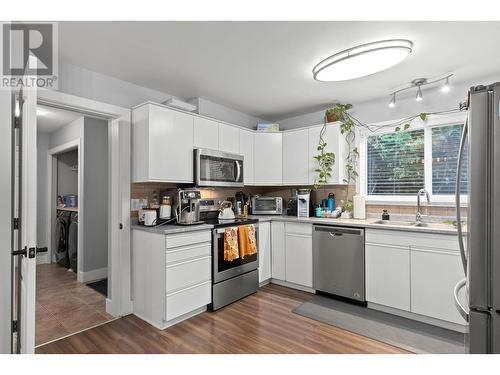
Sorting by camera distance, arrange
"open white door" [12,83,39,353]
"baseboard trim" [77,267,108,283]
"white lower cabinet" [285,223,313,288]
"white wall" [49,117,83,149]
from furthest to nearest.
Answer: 1. "white wall" [49,117,83,149]
2. "baseboard trim" [77,267,108,283]
3. "white lower cabinet" [285,223,313,288]
4. "open white door" [12,83,39,353]

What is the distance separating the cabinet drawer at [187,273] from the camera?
2.38m

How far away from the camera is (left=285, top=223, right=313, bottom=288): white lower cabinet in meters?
3.18

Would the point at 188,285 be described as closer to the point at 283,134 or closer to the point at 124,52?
the point at 124,52

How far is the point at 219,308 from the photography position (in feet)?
9.05

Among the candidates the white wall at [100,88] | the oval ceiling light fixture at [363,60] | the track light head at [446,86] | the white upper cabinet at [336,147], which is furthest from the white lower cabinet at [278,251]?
the track light head at [446,86]

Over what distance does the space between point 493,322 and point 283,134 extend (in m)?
3.11

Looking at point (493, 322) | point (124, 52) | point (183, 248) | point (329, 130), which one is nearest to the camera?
point (493, 322)

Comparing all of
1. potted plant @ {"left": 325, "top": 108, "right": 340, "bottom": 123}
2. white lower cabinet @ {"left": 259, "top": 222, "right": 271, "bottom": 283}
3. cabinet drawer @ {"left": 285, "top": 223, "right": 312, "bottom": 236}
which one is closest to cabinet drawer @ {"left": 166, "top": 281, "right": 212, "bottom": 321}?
white lower cabinet @ {"left": 259, "top": 222, "right": 271, "bottom": 283}

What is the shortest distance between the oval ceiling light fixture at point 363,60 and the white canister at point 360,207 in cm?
150

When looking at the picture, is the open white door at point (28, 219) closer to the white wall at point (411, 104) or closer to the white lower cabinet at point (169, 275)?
the white lower cabinet at point (169, 275)

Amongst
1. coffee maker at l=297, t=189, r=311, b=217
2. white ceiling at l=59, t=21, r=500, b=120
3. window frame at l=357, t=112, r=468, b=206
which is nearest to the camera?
white ceiling at l=59, t=21, r=500, b=120

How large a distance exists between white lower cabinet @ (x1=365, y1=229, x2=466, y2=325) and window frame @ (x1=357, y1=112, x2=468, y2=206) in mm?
757

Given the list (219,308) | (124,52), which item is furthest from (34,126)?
(219,308)

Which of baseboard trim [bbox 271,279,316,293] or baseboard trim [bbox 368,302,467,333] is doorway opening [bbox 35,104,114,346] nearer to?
baseboard trim [bbox 271,279,316,293]
